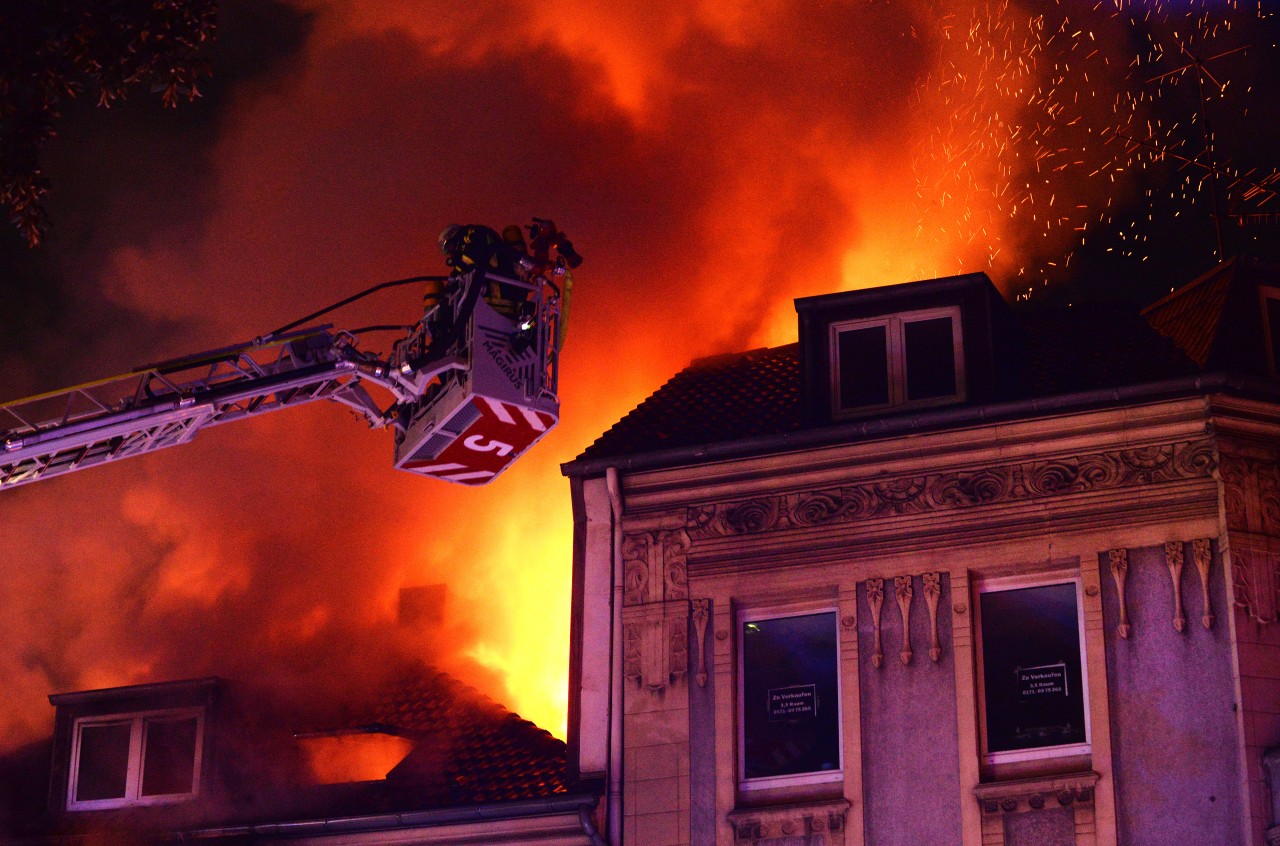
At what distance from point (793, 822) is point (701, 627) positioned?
87.3 inches

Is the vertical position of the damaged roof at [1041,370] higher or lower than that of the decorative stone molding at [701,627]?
higher

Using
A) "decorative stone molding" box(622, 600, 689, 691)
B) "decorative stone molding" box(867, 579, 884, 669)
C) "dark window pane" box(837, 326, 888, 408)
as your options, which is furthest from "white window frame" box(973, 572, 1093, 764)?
"decorative stone molding" box(622, 600, 689, 691)

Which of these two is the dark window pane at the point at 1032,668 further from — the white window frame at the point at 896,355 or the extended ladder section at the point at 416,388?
the extended ladder section at the point at 416,388

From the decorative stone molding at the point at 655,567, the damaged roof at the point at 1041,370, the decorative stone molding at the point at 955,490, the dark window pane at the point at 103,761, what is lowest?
the dark window pane at the point at 103,761

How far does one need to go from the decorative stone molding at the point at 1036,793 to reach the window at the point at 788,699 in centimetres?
151

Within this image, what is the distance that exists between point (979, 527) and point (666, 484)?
3281mm

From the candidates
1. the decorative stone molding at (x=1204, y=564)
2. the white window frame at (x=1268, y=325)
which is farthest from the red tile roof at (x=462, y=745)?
the white window frame at (x=1268, y=325)

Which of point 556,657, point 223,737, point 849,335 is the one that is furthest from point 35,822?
point 849,335

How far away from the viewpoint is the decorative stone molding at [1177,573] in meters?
17.9

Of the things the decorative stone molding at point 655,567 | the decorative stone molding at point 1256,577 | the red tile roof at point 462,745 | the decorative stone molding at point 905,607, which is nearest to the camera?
the decorative stone molding at point 1256,577

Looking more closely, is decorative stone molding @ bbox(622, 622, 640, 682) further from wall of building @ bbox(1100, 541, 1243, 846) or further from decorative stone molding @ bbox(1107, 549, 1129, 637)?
decorative stone molding @ bbox(1107, 549, 1129, 637)

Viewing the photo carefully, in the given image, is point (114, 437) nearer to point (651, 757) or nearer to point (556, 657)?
point (651, 757)

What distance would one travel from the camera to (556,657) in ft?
80.2

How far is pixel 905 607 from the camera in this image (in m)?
19.0
